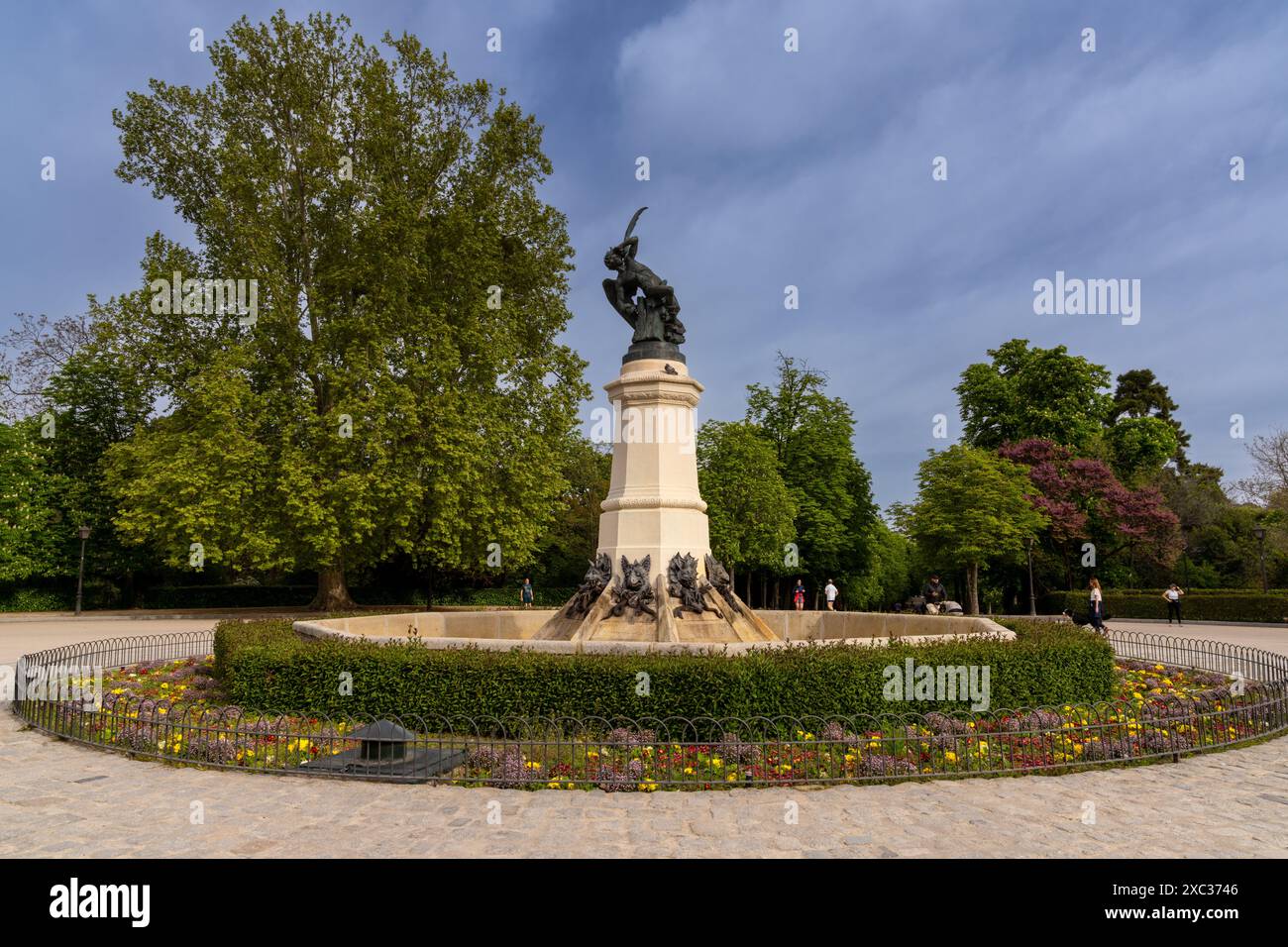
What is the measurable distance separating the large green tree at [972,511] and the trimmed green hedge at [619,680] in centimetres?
2825

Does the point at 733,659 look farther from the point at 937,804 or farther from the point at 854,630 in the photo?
the point at 854,630

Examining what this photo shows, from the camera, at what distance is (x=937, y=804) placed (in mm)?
7359

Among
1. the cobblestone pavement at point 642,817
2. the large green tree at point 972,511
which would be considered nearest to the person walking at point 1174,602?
the large green tree at point 972,511

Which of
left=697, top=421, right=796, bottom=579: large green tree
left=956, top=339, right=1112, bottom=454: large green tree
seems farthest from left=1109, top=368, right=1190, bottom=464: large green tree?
left=697, top=421, right=796, bottom=579: large green tree

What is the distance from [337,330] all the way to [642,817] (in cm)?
2593

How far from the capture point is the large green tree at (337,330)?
2714 cm

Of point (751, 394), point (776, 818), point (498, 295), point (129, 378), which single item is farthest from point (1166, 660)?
point (129, 378)

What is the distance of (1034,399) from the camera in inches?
1864

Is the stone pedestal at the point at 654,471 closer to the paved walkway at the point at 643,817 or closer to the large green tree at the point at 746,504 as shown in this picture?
the paved walkway at the point at 643,817

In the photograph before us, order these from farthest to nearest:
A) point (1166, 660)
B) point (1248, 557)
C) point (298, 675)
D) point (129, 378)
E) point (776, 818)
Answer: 1. point (1248, 557)
2. point (129, 378)
3. point (1166, 660)
4. point (298, 675)
5. point (776, 818)

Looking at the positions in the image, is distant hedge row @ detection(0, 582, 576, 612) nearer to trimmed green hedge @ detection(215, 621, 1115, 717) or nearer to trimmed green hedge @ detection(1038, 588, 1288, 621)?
trimmed green hedge @ detection(215, 621, 1115, 717)

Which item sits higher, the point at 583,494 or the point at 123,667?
the point at 583,494

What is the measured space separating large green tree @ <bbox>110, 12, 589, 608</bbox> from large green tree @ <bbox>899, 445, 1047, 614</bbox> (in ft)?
65.7

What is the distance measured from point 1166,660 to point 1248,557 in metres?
34.7
